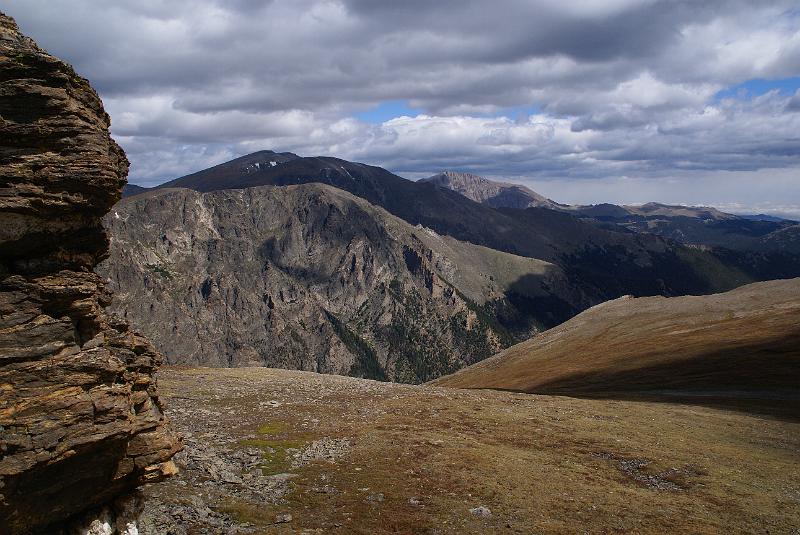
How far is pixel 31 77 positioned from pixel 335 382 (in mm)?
57560

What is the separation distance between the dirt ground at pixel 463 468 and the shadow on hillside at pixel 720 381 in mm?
10020

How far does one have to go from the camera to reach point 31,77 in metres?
21.0

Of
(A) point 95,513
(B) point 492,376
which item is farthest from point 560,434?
(B) point 492,376

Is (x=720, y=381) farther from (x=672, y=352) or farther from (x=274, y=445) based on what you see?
(x=274, y=445)

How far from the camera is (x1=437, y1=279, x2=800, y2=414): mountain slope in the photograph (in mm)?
86062

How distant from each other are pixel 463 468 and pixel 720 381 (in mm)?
63025

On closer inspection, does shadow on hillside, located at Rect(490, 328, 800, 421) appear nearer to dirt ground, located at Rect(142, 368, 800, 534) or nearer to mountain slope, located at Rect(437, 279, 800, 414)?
mountain slope, located at Rect(437, 279, 800, 414)

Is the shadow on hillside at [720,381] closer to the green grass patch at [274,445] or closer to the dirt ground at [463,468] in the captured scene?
the dirt ground at [463,468]

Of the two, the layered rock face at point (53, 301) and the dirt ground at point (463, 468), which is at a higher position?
the layered rock face at point (53, 301)

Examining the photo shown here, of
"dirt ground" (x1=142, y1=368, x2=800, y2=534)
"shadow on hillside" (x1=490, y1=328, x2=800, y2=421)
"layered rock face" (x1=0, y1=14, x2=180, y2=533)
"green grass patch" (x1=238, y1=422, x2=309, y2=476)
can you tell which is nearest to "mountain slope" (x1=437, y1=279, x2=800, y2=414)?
"shadow on hillside" (x1=490, y1=328, x2=800, y2=421)

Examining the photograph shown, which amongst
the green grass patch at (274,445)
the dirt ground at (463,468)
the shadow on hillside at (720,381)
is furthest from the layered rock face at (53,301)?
the shadow on hillside at (720,381)

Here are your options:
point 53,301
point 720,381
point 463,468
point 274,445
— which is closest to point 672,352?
point 720,381

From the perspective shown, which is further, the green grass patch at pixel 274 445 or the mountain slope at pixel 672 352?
the mountain slope at pixel 672 352

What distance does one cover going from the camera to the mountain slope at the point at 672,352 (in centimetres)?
8606
